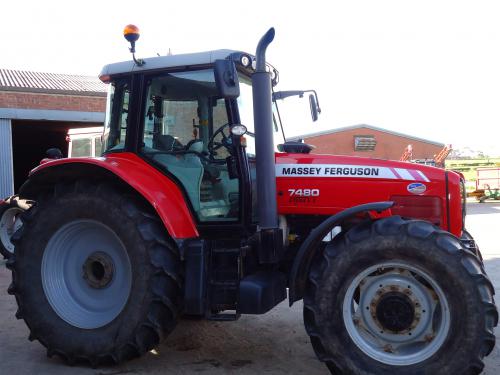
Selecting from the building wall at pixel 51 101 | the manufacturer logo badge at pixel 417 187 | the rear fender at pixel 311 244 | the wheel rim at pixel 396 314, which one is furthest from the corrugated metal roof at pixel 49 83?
the wheel rim at pixel 396 314

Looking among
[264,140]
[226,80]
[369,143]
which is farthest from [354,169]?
[369,143]

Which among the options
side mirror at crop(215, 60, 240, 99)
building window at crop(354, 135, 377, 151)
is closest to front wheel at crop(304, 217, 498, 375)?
side mirror at crop(215, 60, 240, 99)

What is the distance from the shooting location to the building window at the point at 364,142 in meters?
35.4

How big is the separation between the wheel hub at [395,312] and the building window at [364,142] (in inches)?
1290

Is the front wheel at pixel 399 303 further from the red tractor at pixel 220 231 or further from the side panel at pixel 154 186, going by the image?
the side panel at pixel 154 186

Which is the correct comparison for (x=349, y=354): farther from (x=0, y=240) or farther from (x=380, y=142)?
(x=380, y=142)

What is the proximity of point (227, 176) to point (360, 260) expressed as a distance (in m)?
1.25

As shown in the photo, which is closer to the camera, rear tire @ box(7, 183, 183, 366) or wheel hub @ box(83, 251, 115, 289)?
rear tire @ box(7, 183, 183, 366)

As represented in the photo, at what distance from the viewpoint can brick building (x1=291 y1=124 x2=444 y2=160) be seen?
115 feet

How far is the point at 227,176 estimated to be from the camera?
13.3ft

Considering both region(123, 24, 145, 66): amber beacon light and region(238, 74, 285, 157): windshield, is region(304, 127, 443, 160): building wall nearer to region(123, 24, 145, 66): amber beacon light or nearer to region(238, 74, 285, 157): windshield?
region(238, 74, 285, 157): windshield

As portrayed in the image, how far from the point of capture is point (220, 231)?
13.2 feet

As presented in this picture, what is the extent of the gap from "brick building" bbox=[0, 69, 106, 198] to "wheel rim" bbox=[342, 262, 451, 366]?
13.6m

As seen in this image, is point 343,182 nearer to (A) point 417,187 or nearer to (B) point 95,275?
(A) point 417,187
